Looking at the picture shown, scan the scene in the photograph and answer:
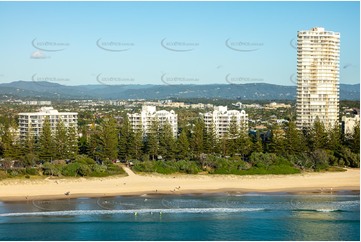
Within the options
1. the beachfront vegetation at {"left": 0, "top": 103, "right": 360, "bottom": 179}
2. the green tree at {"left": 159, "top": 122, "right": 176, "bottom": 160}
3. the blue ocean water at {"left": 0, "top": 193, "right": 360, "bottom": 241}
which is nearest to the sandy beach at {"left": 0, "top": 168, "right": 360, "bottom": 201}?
the beachfront vegetation at {"left": 0, "top": 103, "right": 360, "bottom": 179}

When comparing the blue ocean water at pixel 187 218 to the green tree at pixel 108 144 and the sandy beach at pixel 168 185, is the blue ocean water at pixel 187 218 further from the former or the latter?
the green tree at pixel 108 144

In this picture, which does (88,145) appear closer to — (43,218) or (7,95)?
(43,218)

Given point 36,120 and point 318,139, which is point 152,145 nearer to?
point 318,139

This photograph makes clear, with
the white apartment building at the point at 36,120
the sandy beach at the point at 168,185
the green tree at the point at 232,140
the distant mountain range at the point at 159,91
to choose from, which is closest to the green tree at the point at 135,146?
the sandy beach at the point at 168,185

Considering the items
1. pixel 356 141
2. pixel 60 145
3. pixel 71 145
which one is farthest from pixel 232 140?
pixel 60 145

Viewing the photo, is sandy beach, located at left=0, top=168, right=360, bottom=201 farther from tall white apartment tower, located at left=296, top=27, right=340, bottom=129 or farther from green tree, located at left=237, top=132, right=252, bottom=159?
tall white apartment tower, located at left=296, top=27, right=340, bottom=129

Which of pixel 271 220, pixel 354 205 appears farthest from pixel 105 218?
pixel 354 205
